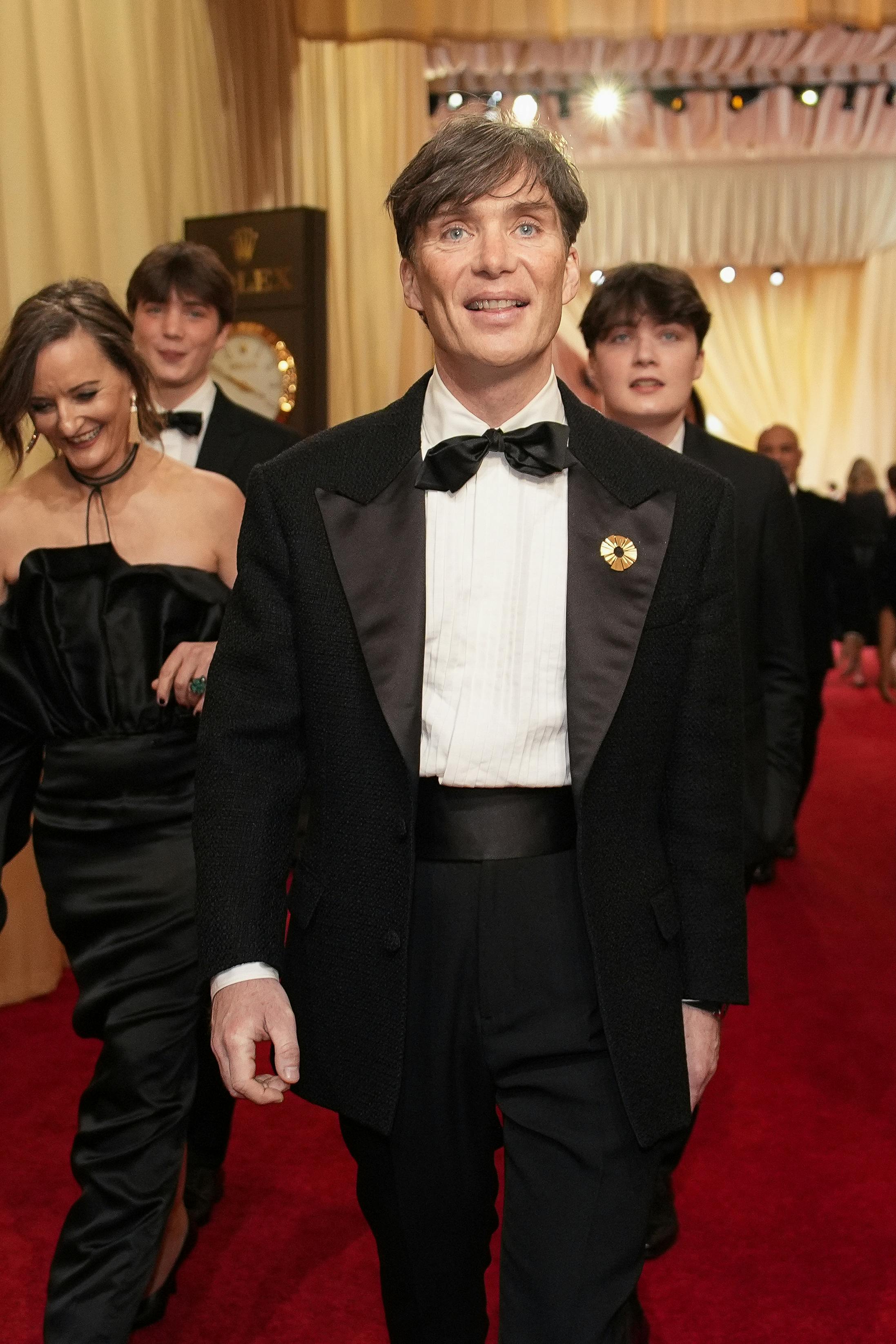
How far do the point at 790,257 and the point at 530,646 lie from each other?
14.1 m

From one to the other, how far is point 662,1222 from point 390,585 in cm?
191

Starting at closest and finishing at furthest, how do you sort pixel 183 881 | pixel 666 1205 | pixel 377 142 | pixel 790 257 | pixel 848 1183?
pixel 183 881 < pixel 666 1205 < pixel 848 1183 < pixel 377 142 < pixel 790 257

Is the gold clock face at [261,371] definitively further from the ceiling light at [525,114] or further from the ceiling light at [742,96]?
the ceiling light at [742,96]

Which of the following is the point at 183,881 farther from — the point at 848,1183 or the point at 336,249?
the point at 336,249

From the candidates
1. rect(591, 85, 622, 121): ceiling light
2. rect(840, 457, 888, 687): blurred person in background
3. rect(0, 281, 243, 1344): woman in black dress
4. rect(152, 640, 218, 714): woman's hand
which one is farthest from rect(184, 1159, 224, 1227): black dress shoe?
rect(591, 85, 622, 121): ceiling light

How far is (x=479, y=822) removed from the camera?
1.77 meters

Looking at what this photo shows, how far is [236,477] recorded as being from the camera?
3666 mm

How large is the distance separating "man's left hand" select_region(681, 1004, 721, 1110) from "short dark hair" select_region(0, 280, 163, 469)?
58.7 inches

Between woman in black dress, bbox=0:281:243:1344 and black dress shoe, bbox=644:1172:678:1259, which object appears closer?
woman in black dress, bbox=0:281:243:1344

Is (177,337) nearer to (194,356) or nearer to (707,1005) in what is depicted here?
(194,356)

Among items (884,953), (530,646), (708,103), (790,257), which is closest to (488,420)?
(530,646)

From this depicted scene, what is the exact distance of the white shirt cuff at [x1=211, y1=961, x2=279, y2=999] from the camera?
1764 mm

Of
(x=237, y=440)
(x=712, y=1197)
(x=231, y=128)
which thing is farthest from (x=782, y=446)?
(x=712, y=1197)

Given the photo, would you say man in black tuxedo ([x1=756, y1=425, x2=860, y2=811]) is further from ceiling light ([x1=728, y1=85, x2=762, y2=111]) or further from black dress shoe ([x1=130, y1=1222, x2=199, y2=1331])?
ceiling light ([x1=728, y1=85, x2=762, y2=111])
